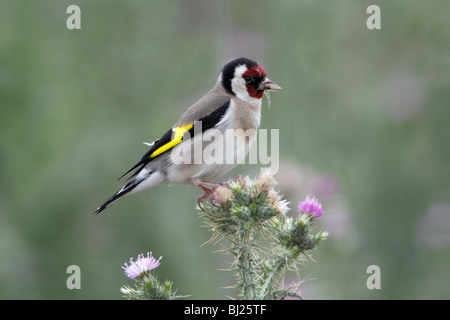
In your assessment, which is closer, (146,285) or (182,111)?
(146,285)

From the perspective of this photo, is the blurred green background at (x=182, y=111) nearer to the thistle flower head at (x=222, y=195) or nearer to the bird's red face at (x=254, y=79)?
the bird's red face at (x=254, y=79)

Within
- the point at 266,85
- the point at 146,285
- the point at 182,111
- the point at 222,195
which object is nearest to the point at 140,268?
the point at 146,285

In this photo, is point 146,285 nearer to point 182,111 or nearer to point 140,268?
point 140,268

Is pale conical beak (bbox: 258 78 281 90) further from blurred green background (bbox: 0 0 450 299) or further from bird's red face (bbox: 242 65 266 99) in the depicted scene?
blurred green background (bbox: 0 0 450 299)

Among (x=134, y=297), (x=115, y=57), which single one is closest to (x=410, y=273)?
(x=134, y=297)

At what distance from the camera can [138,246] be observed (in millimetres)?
4844

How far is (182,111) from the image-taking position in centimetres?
555

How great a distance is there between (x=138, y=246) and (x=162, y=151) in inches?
51.0

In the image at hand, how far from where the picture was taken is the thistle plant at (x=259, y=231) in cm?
253

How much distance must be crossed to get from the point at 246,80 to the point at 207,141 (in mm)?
554

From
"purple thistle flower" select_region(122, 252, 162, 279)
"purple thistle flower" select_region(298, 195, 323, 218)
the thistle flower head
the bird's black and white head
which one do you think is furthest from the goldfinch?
"purple thistle flower" select_region(122, 252, 162, 279)

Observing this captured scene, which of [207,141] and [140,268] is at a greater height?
[207,141]

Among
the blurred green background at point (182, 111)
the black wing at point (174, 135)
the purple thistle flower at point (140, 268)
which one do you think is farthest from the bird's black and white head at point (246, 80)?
the purple thistle flower at point (140, 268)
